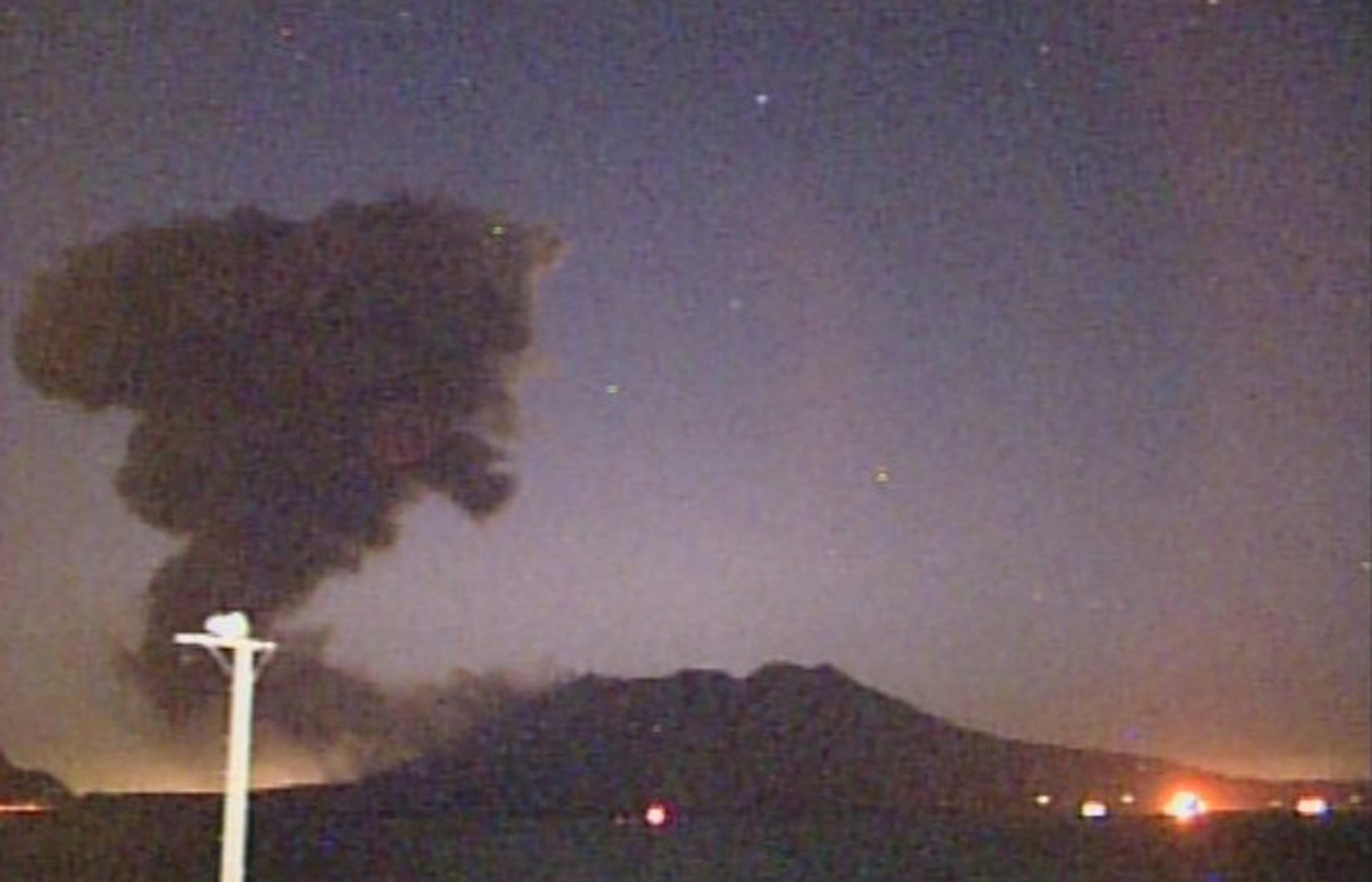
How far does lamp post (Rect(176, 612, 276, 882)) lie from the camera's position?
38.5 ft

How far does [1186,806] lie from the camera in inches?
1933

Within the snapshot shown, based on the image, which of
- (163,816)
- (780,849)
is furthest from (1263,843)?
(163,816)

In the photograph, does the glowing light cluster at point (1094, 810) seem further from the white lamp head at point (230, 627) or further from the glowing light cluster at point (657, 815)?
the white lamp head at point (230, 627)

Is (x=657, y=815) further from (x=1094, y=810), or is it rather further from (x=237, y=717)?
(x=237, y=717)

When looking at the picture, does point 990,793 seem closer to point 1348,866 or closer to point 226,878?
point 1348,866

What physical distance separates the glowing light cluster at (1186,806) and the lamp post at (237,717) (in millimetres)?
38540

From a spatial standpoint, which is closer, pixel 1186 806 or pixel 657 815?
pixel 1186 806

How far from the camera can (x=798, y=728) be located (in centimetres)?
7806

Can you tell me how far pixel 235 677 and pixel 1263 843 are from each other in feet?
126

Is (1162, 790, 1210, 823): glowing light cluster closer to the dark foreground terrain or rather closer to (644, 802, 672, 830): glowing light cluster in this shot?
the dark foreground terrain

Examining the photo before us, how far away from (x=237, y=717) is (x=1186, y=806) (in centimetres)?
4011

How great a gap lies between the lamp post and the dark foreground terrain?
84.5 feet

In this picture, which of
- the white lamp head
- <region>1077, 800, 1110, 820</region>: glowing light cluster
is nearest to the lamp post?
the white lamp head

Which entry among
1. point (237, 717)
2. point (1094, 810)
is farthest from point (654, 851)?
point (237, 717)
